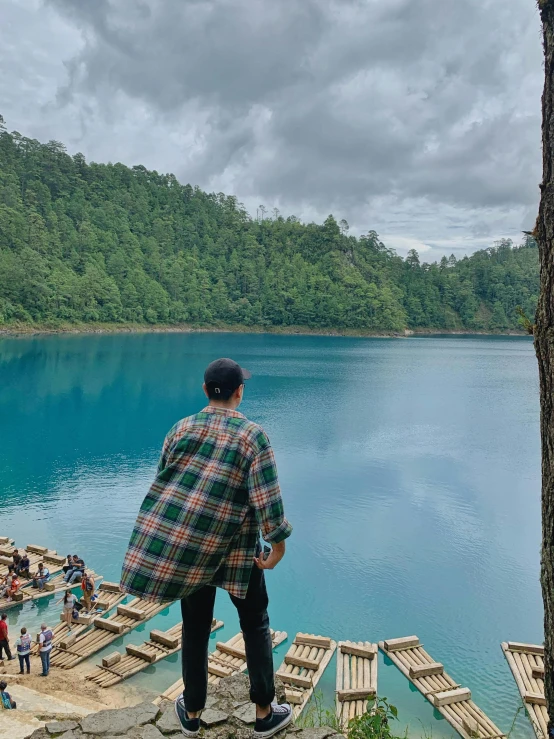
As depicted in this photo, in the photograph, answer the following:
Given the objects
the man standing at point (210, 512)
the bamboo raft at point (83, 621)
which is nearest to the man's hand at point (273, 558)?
the man standing at point (210, 512)

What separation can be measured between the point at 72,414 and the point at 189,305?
74.8 metres

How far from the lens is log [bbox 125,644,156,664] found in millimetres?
8875

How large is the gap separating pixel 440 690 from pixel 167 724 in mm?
6627

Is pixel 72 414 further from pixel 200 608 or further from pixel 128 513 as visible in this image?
pixel 200 608

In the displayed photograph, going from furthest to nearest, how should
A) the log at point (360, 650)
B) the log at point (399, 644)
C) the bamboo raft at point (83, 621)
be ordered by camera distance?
the log at point (399, 644) → the bamboo raft at point (83, 621) → the log at point (360, 650)

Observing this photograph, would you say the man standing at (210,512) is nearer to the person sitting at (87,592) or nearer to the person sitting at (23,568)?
the person sitting at (87,592)

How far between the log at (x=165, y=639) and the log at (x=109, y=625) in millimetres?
714

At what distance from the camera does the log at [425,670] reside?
873 cm

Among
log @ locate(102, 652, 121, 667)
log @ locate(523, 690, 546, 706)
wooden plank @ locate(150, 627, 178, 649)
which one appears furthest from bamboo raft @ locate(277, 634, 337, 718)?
log @ locate(523, 690, 546, 706)

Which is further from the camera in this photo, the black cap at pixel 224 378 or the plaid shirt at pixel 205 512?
the black cap at pixel 224 378

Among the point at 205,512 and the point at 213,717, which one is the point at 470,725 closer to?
the point at 213,717

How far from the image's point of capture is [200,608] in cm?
282

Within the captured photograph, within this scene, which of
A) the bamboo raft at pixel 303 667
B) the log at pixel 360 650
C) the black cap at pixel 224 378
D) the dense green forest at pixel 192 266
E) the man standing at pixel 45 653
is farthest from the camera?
the dense green forest at pixel 192 266

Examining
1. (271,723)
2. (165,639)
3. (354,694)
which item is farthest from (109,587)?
(271,723)
